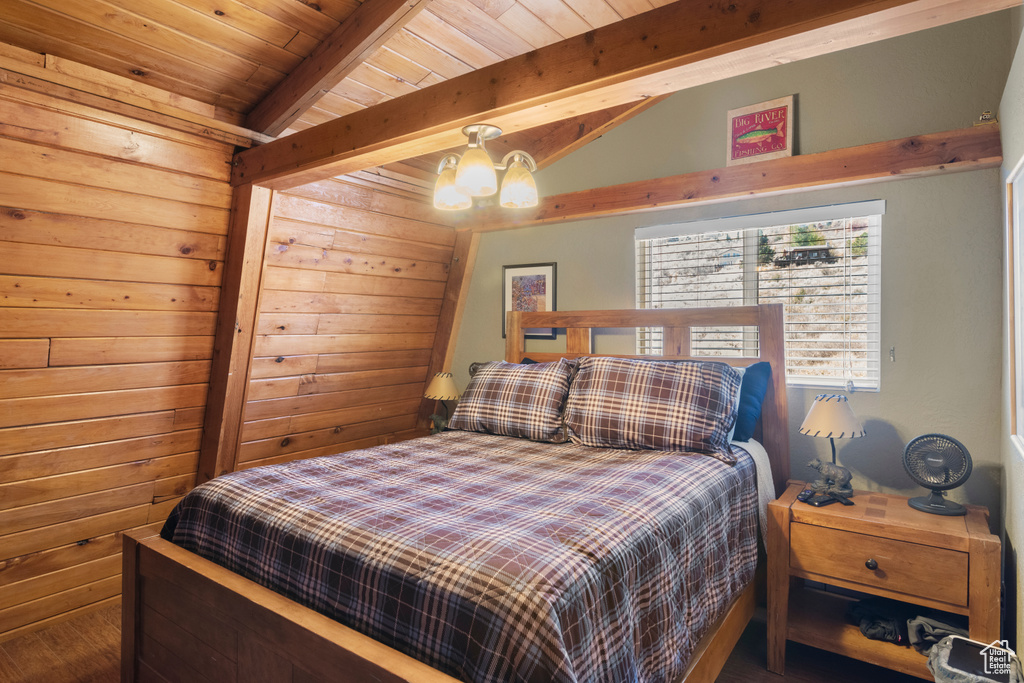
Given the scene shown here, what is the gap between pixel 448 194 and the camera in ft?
7.09

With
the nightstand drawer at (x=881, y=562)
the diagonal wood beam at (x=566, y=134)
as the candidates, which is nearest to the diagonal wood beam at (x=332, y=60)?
the diagonal wood beam at (x=566, y=134)

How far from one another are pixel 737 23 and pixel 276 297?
229 cm

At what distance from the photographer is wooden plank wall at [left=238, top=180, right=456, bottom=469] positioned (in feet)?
9.37

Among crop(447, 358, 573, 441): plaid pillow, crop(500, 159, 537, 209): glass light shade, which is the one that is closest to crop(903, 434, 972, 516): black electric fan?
crop(447, 358, 573, 441): plaid pillow

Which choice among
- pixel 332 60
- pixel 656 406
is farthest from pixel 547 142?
pixel 656 406

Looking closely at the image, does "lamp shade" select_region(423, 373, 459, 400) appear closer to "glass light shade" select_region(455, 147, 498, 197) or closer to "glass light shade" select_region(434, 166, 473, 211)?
"glass light shade" select_region(434, 166, 473, 211)

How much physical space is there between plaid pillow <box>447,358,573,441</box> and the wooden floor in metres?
1.10

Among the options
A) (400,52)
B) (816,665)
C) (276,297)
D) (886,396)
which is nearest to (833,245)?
(886,396)

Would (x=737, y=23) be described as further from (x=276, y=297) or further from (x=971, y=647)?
(x=276, y=297)

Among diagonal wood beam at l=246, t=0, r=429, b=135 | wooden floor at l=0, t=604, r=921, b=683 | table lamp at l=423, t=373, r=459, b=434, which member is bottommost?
wooden floor at l=0, t=604, r=921, b=683

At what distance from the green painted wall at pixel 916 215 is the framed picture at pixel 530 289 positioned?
0.90m

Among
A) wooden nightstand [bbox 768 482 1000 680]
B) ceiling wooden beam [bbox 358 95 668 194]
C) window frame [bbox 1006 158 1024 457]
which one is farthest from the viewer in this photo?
ceiling wooden beam [bbox 358 95 668 194]

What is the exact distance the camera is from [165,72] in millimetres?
2176

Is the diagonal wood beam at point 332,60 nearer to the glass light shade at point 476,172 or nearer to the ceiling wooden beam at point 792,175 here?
the glass light shade at point 476,172
